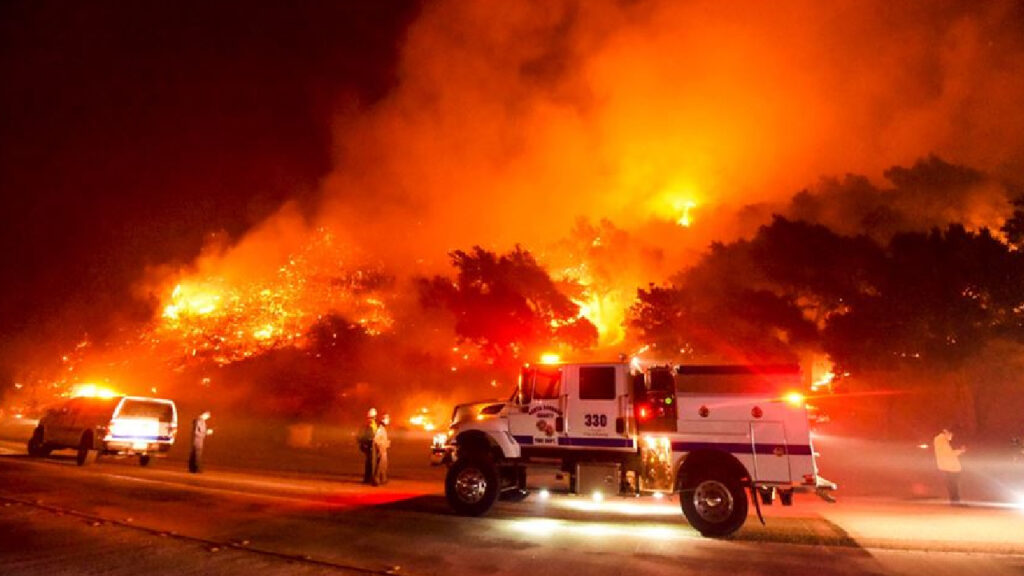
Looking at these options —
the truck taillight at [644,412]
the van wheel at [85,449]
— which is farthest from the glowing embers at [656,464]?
the van wheel at [85,449]

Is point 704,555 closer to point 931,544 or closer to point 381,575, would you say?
point 931,544

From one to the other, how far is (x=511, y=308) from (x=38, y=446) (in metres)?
15.7

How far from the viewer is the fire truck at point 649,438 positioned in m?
9.36

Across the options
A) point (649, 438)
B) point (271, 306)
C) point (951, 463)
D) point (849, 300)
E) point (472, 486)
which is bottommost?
point (472, 486)

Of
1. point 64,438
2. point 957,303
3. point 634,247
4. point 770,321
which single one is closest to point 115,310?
point 64,438

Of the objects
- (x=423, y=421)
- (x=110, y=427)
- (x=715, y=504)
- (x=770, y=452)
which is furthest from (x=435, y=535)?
(x=423, y=421)

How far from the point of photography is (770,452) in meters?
9.37

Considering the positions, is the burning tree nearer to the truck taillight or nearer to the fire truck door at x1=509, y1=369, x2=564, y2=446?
the fire truck door at x1=509, y1=369, x2=564, y2=446

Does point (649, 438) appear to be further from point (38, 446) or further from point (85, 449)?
point (38, 446)

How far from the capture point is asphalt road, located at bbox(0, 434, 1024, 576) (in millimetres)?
7215

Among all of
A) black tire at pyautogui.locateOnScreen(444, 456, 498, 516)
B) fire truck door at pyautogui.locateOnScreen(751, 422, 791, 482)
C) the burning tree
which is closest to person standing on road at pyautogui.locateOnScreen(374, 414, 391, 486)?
black tire at pyautogui.locateOnScreen(444, 456, 498, 516)

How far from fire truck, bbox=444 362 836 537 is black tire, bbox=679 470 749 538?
1 centimetres

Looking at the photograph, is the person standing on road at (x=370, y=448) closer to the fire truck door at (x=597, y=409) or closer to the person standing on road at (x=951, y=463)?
the fire truck door at (x=597, y=409)

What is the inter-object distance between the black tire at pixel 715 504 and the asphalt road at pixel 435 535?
0.71 feet
